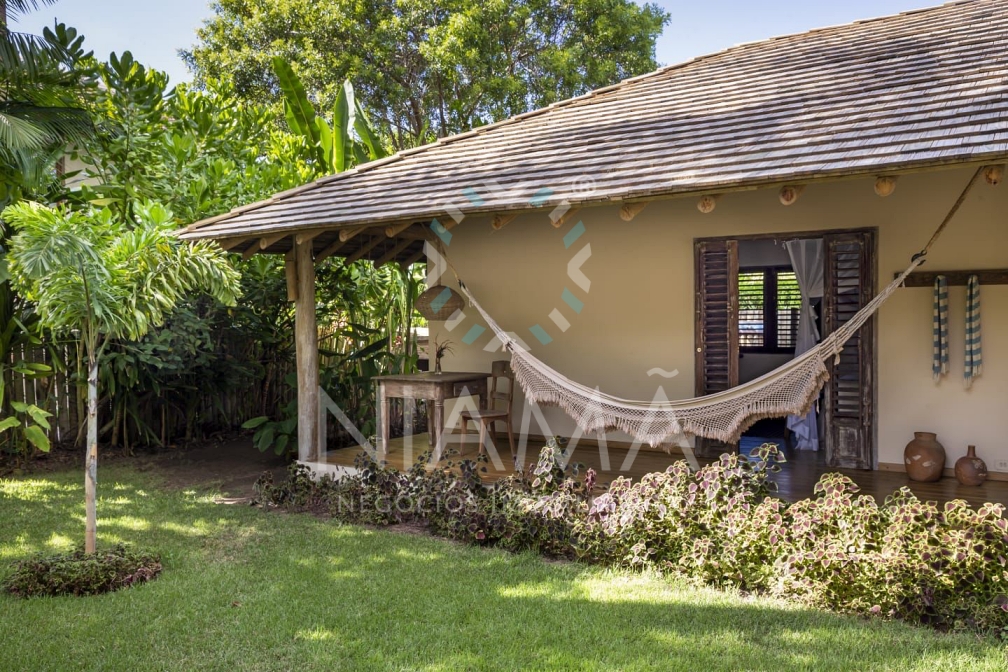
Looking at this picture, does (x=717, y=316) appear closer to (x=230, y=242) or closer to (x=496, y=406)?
(x=496, y=406)

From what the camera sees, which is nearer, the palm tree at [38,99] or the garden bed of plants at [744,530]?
the garden bed of plants at [744,530]

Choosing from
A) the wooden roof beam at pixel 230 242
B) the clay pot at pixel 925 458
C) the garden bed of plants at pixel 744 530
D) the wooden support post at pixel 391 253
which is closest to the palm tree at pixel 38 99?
the wooden roof beam at pixel 230 242

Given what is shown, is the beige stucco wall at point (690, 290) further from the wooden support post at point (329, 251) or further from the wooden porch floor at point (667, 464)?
the wooden support post at point (329, 251)

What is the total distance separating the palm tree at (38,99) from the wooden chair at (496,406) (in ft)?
13.2

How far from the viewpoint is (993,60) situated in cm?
502

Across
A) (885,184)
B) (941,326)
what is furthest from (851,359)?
(885,184)

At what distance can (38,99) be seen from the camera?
704 cm

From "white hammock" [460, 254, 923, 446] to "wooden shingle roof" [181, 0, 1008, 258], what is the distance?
911 millimetres

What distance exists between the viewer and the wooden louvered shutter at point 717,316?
20.1ft

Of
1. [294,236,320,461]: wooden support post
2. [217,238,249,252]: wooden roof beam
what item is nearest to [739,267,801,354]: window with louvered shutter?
[294,236,320,461]: wooden support post

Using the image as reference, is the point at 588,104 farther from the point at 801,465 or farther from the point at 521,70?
the point at 521,70

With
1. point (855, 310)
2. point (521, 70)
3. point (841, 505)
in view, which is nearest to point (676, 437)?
point (841, 505)

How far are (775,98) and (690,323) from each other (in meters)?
1.80

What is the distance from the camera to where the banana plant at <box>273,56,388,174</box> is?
8.59 m
